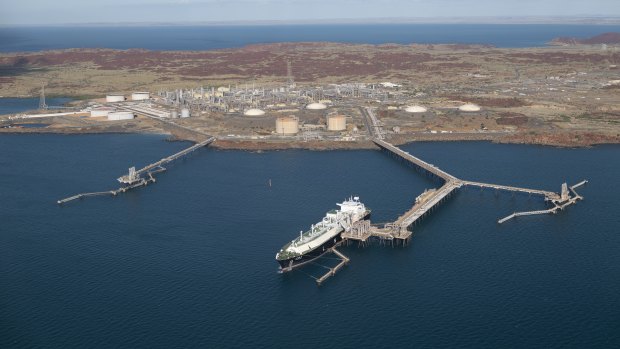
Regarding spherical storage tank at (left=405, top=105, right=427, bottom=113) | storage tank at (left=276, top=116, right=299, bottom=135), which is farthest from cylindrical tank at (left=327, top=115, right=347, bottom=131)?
spherical storage tank at (left=405, top=105, right=427, bottom=113)

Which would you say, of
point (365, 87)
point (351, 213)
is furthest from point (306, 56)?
point (351, 213)

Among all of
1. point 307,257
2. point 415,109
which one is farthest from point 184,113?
point 307,257

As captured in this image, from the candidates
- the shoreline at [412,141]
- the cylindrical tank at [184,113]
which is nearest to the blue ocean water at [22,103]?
the cylindrical tank at [184,113]

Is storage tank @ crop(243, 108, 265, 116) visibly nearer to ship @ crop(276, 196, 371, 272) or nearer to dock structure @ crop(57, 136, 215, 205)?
dock structure @ crop(57, 136, 215, 205)

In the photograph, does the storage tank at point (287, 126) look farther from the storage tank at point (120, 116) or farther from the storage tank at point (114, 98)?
the storage tank at point (114, 98)

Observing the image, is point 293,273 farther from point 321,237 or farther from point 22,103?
point 22,103

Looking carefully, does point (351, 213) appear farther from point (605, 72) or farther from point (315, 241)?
point (605, 72)
